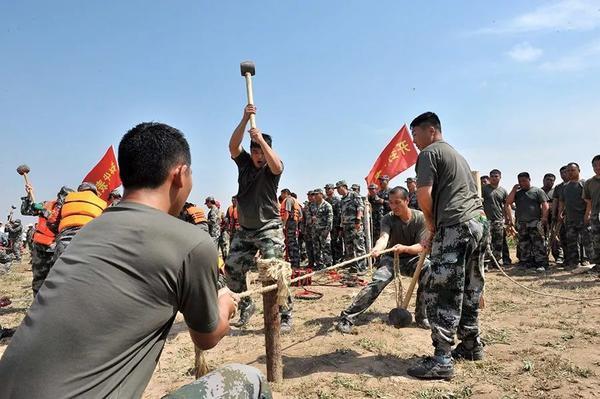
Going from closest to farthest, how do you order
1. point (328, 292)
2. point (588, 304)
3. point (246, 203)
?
point (246, 203) < point (588, 304) < point (328, 292)

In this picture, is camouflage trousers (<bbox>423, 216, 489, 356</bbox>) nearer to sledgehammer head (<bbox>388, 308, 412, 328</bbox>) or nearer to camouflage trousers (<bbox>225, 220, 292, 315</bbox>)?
sledgehammer head (<bbox>388, 308, 412, 328</bbox>)

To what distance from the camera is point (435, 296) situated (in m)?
3.86

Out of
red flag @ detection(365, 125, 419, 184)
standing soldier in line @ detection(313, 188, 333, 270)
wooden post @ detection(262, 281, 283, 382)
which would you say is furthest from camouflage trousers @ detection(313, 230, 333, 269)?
wooden post @ detection(262, 281, 283, 382)

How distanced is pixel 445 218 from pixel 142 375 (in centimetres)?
293

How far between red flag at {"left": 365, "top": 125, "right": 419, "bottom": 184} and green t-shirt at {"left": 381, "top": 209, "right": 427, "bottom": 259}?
226 inches

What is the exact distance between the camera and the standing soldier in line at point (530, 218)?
10195mm

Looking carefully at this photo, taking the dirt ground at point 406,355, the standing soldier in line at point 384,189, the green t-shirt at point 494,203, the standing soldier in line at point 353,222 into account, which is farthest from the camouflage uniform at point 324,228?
the dirt ground at point 406,355

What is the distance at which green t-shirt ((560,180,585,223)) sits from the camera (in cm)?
979

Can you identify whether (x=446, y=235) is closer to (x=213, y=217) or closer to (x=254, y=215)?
(x=254, y=215)

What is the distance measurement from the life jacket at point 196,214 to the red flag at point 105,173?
11.5 ft

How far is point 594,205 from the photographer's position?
8.90 meters

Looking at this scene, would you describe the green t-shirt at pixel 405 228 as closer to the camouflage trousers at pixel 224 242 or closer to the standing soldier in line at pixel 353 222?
the standing soldier in line at pixel 353 222

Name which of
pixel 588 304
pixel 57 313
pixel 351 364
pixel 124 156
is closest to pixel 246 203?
pixel 351 364

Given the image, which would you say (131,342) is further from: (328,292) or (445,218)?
(328,292)
